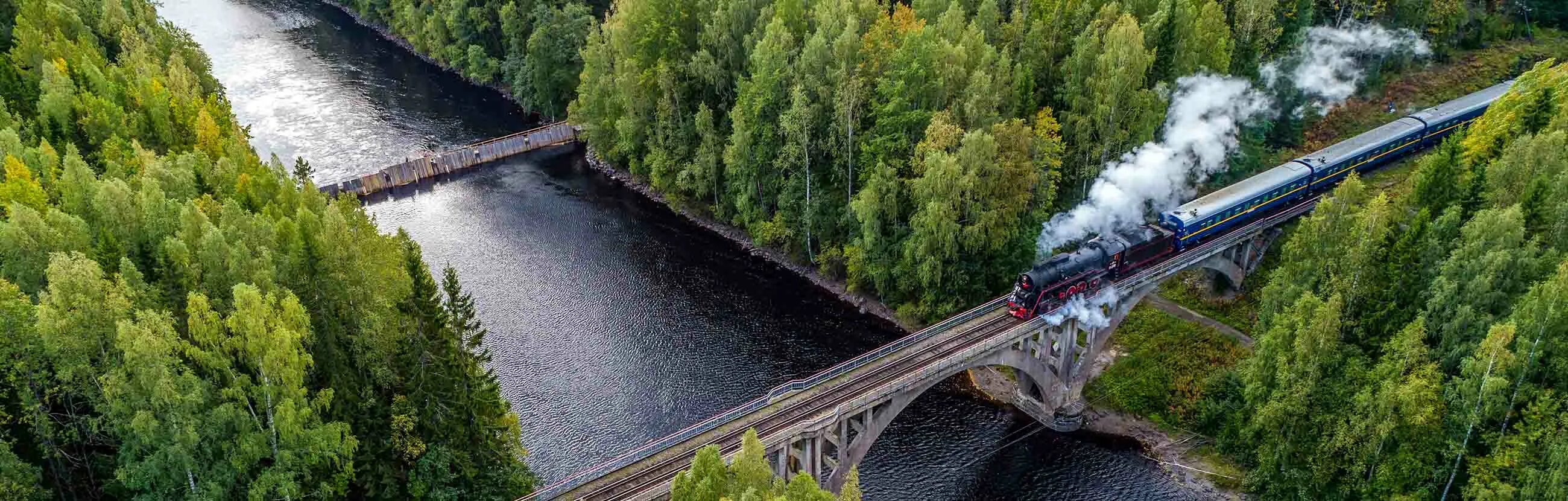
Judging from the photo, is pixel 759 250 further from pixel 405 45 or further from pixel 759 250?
pixel 405 45

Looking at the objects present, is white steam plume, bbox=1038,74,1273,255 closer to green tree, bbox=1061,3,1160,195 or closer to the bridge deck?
green tree, bbox=1061,3,1160,195

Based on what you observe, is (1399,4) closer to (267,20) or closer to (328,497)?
(328,497)

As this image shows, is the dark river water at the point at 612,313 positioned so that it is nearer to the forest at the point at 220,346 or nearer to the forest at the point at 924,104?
the forest at the point at 924,104

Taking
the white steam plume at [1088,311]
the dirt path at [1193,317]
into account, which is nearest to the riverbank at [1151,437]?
the dirt path at [1193,317]

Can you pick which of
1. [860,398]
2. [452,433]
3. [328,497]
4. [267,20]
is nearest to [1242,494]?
[860,398]

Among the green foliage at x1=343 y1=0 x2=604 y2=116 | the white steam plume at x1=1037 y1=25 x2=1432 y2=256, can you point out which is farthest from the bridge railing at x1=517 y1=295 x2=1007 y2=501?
the green foliage at x1=343 y1=0 x2=604 y2=116

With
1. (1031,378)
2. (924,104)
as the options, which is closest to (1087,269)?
(1031,378)
